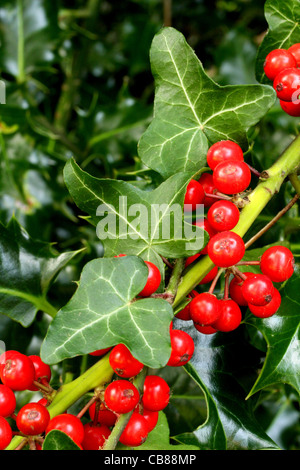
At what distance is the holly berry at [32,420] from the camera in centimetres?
53

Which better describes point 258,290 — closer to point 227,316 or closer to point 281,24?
point 227,316

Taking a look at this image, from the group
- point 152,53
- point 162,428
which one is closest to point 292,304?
point 162,428

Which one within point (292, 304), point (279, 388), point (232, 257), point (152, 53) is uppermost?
point (152, 53)

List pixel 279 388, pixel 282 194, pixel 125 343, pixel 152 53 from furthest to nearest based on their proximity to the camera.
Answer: pixel 279 388
pixel 282 194
pixel 152 53
pixel 125 343

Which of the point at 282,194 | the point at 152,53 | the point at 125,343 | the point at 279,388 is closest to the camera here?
the point at 125,343

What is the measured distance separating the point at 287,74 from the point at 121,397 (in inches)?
15.5

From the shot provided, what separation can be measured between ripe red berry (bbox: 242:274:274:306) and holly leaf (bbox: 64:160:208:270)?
0.07 metres

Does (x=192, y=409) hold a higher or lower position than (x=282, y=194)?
lower

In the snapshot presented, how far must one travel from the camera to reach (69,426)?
52 cm

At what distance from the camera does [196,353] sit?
713 millimetres

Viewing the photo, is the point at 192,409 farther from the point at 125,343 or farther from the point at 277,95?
the point at 277,95

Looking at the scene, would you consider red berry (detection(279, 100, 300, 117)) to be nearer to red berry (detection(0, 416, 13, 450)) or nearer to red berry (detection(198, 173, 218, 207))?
red berry (detection(198, 173, 218, 207))

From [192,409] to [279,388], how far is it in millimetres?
204

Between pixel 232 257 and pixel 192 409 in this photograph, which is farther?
pixel 192 409
